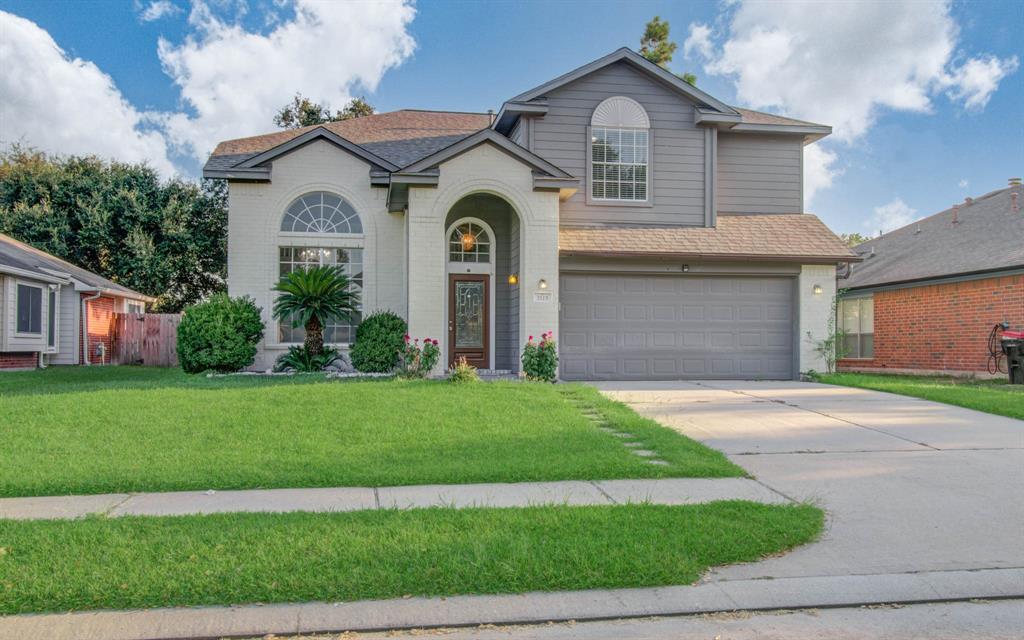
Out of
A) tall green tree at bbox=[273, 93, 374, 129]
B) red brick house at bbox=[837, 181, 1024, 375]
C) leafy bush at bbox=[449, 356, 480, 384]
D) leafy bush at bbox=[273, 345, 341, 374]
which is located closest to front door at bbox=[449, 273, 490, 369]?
leafy bush at bbox=[273, 345, 341, 374]

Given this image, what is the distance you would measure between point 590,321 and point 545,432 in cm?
662

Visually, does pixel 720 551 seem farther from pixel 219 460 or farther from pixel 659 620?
pixel 219 460

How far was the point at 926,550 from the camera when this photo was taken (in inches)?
199

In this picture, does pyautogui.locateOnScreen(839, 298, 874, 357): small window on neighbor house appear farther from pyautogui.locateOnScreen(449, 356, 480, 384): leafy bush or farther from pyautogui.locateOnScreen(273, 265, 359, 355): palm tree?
pyautogui.locateOnScreen(273, 265, 359, 355): palm tree

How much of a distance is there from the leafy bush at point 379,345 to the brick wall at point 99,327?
503 inches

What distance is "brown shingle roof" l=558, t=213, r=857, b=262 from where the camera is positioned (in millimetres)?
15016

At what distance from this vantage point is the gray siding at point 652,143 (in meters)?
15.8

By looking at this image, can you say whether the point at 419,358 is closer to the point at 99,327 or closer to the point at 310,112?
the point at 99,327

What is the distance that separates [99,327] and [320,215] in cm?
1202

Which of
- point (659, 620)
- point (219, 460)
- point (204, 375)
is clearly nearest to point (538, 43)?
point (204, 375)

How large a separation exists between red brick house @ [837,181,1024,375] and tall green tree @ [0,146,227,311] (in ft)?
74.6

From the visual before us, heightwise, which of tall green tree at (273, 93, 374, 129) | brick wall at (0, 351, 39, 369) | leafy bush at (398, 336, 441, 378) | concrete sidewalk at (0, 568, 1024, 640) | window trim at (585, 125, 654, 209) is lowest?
concrete sidewalk at (0, 568, 1024, 640)

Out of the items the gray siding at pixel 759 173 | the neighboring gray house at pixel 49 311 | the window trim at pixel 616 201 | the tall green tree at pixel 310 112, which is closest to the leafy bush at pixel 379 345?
the window trim at pixel 616 201

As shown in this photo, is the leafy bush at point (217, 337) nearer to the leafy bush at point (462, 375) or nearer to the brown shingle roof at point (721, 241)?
the leafy bush at point (462, 375)
